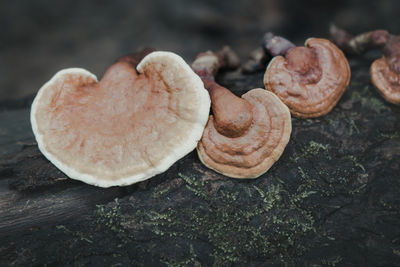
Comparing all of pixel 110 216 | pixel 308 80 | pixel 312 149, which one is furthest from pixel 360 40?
pixel 110 216

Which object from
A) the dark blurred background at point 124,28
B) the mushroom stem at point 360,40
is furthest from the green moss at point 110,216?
the dark blurred background at point 124,28

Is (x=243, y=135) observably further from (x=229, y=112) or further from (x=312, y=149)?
(x=312, y=149)

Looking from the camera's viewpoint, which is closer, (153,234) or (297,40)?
(153,234)

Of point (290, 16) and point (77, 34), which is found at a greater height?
point (290, 16)

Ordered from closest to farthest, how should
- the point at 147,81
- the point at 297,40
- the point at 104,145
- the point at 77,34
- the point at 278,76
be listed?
the point at 104,145, the point at 147,81, the point at 278,76, the point at 297,40, the point at 77,34

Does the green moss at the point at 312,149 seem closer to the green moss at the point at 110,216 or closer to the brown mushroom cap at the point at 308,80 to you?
the brown mushroom cap at the point at 308,80

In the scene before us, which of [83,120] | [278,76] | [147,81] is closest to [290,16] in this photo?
[278,76]

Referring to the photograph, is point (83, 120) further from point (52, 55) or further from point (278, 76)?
point (52, 55)
